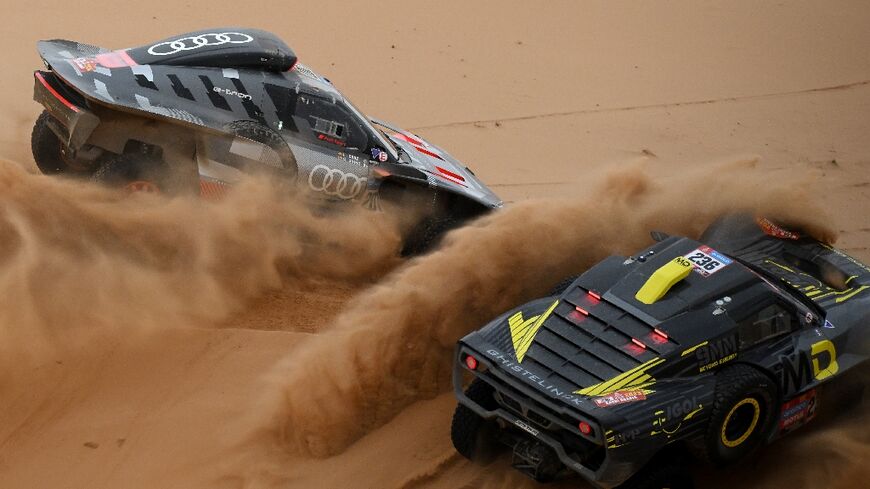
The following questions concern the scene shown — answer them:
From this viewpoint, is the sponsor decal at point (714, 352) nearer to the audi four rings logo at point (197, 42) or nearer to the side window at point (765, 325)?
the side window at point (765, 325)

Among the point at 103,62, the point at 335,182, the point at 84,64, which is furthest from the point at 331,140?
the point at 84,64

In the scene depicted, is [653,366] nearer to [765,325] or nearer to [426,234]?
[765,325]

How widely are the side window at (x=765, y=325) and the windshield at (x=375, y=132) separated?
375 cm

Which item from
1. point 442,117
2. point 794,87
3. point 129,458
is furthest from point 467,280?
point 794,87

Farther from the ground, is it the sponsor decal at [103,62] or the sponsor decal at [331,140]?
the sponsor decal at [103,62]

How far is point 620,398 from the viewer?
19.2 feet

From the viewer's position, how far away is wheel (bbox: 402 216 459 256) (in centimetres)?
930

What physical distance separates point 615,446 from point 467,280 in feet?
7.97

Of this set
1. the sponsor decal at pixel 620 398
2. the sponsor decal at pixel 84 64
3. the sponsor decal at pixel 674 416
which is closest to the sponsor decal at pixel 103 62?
the sponsor decal at pixel 84 64

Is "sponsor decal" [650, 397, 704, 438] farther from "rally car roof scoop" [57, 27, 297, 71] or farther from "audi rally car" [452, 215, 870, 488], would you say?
"rally car roof scoop" [57, 27, 297, 71]

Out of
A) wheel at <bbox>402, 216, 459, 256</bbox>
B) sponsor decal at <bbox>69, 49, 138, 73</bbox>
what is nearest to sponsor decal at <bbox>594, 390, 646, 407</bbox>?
wheel at <bbox>402, 216, 459, 256</bbox>

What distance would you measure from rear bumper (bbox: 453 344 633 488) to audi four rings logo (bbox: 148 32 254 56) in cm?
386

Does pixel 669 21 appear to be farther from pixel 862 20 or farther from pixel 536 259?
pixel 536 259

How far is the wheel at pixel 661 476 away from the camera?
599 centimetres
